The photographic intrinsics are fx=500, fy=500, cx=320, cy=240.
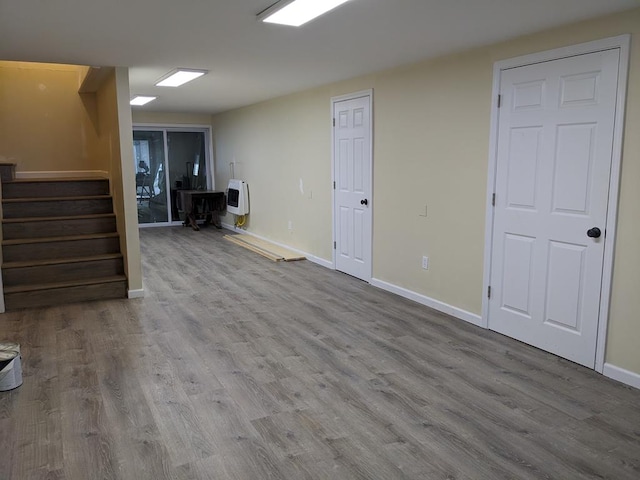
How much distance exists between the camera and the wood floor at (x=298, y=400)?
237cm

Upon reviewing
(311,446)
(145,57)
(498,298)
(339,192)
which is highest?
(145,57)

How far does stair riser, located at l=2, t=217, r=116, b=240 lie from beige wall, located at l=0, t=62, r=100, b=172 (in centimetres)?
154

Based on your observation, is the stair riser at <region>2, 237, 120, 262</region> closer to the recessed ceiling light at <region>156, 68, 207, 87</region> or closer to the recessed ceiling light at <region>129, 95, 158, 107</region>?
the recessed ceiling light at <region>156, 68, 207, 87</region>

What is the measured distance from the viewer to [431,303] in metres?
4.75

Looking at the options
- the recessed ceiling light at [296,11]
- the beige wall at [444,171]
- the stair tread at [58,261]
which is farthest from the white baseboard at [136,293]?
the recessed ceiling light at [296,11]

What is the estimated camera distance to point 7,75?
6.46m

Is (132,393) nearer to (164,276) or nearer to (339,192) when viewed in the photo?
(164,276)

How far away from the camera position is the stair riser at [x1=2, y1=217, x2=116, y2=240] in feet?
17.3

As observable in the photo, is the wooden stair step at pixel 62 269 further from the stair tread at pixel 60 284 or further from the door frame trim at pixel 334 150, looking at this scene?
the door frame trim at pixel 334 150

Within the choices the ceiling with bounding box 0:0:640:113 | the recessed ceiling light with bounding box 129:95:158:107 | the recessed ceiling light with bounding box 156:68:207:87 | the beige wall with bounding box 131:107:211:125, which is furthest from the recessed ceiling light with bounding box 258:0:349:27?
the beige wall with bounding box 131:107:211:125

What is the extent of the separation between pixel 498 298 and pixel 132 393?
2.80 metres

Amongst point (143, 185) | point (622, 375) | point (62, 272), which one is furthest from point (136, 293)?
point (143, 185)

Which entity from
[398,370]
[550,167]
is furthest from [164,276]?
[550,167]

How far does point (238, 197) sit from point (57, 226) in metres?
3.93
